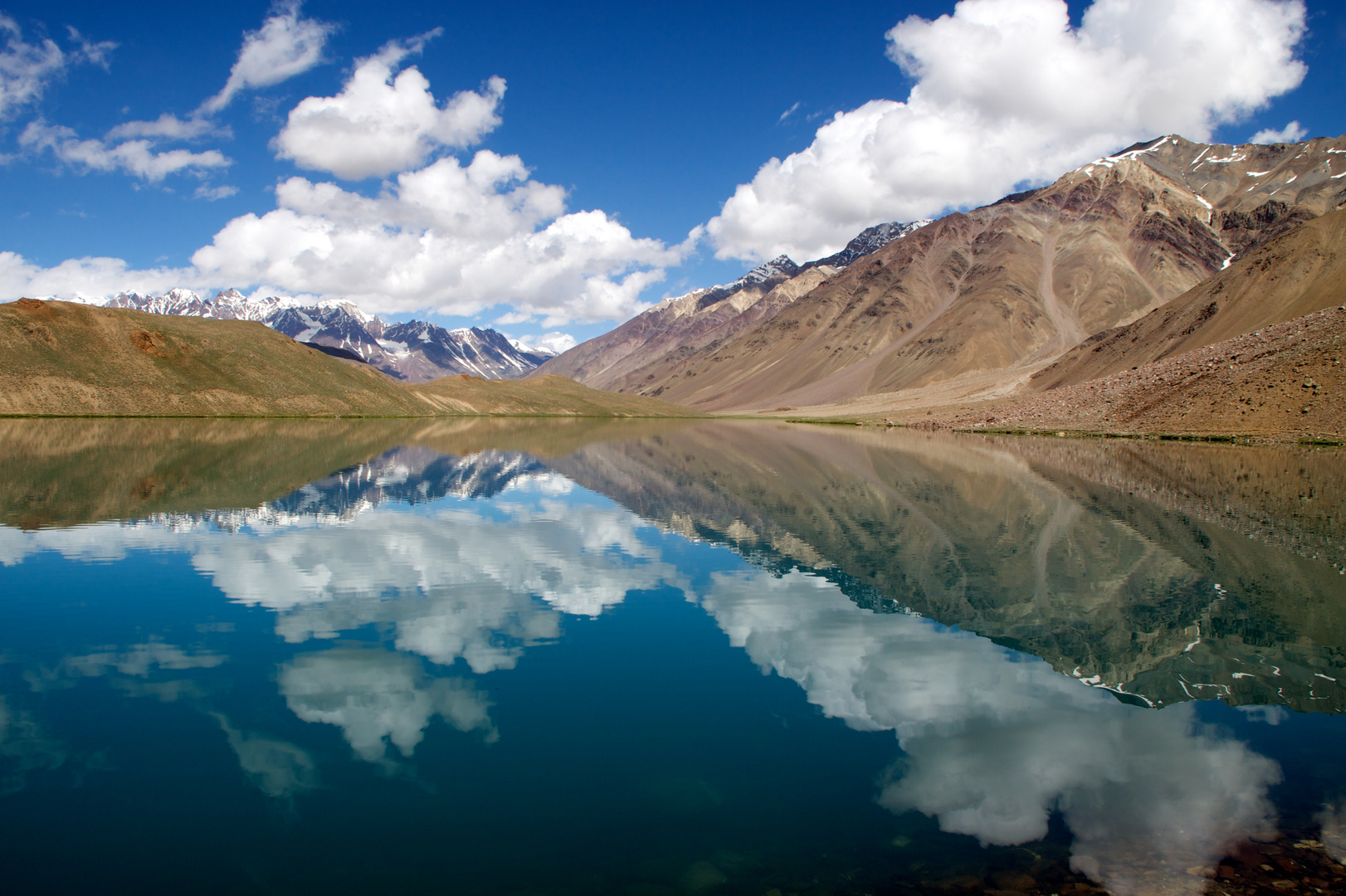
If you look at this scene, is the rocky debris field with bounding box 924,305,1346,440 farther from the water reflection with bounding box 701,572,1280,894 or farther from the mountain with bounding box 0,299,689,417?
the mountain with bounding box 0,299,689,417

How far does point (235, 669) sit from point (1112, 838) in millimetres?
10890

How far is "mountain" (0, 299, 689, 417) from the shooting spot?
88688 mm

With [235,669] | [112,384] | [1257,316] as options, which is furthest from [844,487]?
[112,384]

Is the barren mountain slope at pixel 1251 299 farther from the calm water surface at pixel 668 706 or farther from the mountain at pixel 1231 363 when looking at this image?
the calm water surface at pixel 668 706

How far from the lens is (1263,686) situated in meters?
10.8

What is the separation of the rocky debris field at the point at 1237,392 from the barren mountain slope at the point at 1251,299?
17.4 metres

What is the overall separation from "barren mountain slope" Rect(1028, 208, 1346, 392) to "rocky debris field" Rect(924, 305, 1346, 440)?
17417 mm

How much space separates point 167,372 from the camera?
9956 cm

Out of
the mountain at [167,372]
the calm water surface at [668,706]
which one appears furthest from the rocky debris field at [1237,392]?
the mountain at [167,372]

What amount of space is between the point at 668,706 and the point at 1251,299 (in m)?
112

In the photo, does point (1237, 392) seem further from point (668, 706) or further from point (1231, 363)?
point (668, 706)

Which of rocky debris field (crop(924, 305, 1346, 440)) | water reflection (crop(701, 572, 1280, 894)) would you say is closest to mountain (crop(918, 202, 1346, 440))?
rocky debris field (crop(924, 305, 1346, 440))

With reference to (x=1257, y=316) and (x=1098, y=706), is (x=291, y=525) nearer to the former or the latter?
(x=1098, y=706)

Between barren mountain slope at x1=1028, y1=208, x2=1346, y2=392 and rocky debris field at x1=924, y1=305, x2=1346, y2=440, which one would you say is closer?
rocky debris field at x1=924, y1=305, x2=1346, y2=440
